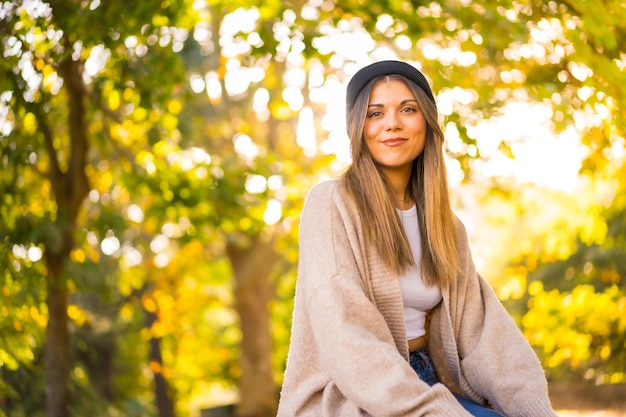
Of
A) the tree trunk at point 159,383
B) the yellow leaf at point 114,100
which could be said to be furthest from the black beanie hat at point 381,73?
the tree trunk at point 159,383

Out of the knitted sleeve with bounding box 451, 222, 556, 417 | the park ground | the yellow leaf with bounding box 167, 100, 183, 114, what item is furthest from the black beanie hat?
the park ground

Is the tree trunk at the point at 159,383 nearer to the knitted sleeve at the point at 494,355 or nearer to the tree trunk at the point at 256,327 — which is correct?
the tree trunk at the point at 256,327

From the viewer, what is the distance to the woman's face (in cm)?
286

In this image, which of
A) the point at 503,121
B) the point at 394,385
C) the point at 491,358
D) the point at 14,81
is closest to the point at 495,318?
the point at 491,358

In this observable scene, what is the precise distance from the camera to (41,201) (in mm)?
6727

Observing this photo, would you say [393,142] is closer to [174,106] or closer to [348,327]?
[348,327]

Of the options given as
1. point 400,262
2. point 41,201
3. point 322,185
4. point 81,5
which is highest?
point 81,5

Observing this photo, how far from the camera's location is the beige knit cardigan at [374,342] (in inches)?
95.7

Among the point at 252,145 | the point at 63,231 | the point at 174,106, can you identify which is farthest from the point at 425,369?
the point at 252,145

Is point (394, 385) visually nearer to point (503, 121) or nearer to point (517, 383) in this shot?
point (517, 383)

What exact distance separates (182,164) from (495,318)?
4509 mm

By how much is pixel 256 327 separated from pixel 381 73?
34.2 ft

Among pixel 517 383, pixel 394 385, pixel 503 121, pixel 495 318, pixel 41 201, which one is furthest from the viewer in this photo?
pixel 41 201

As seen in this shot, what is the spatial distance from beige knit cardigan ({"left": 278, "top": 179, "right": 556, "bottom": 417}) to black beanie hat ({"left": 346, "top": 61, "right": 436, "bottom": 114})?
13.2 inches
